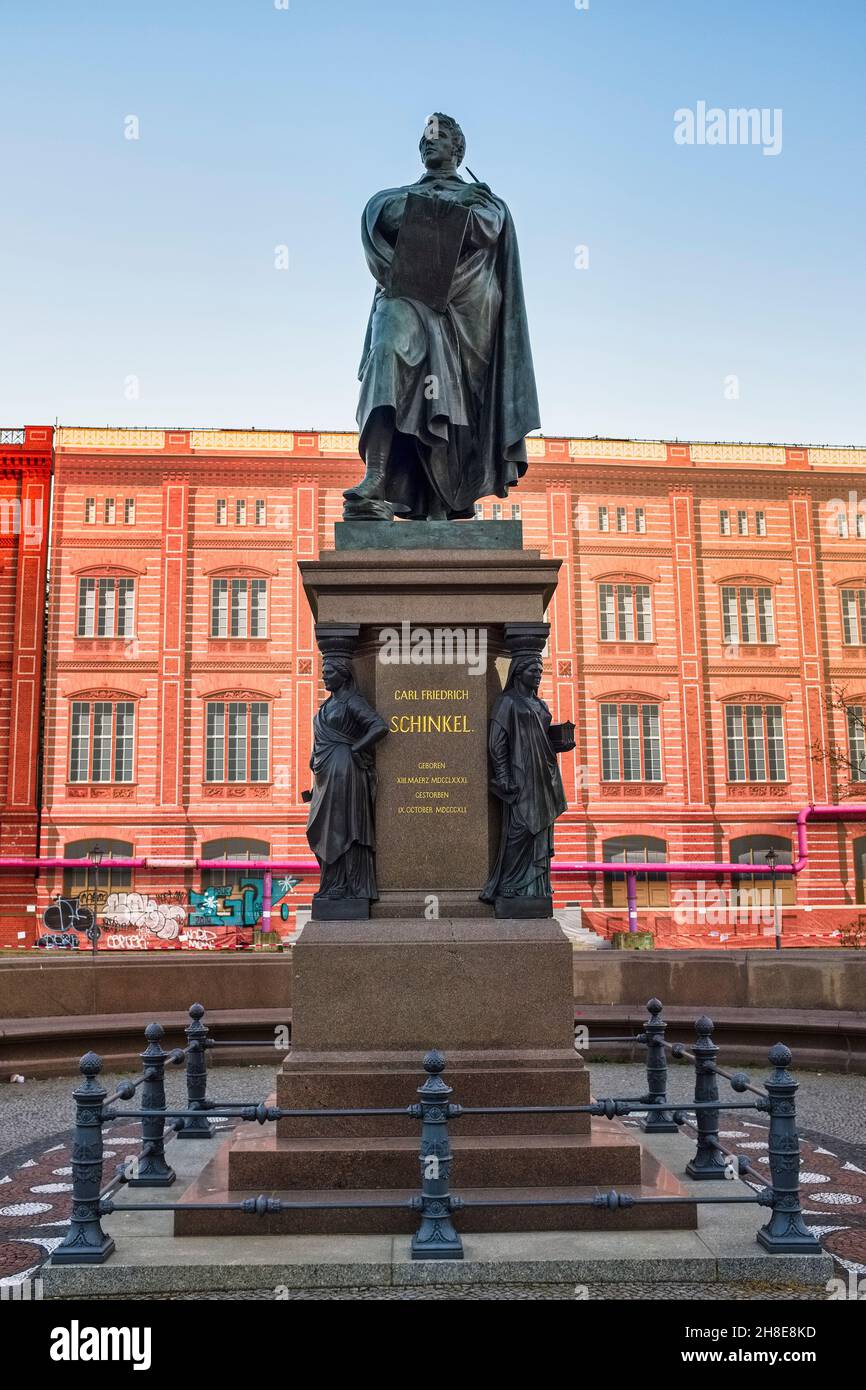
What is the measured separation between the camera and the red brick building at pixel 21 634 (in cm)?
4081

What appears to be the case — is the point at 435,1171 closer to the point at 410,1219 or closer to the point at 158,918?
the point at 410,1219

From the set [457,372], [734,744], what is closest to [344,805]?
[457,372]

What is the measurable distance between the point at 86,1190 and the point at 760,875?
39.5 metres

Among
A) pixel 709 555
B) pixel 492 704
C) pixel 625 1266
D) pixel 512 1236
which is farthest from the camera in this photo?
pixel 709 555

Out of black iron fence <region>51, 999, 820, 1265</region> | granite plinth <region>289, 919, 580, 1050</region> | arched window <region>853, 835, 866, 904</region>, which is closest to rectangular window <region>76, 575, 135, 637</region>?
arched window <region>853, 835, 866, 904</region>

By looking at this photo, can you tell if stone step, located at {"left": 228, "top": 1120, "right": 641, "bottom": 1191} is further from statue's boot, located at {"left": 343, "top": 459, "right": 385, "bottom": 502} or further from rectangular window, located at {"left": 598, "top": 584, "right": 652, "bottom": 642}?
rectangular window, located at {"left": 598, "top": 584, "right": 652, "bottom": 642}

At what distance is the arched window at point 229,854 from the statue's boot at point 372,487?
112ft

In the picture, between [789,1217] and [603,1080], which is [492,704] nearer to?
[789,1217]

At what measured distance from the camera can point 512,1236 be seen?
569cm

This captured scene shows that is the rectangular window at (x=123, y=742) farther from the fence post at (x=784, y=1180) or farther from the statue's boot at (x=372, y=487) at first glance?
the fence post at (x=784, y=1180)

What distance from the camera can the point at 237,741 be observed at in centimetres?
4188

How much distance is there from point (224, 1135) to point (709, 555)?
1550 inches

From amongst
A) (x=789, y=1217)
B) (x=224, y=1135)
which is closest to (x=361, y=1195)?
(x=789, y=1217)

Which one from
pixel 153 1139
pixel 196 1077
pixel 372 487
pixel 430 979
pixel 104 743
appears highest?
pixel 104 743
